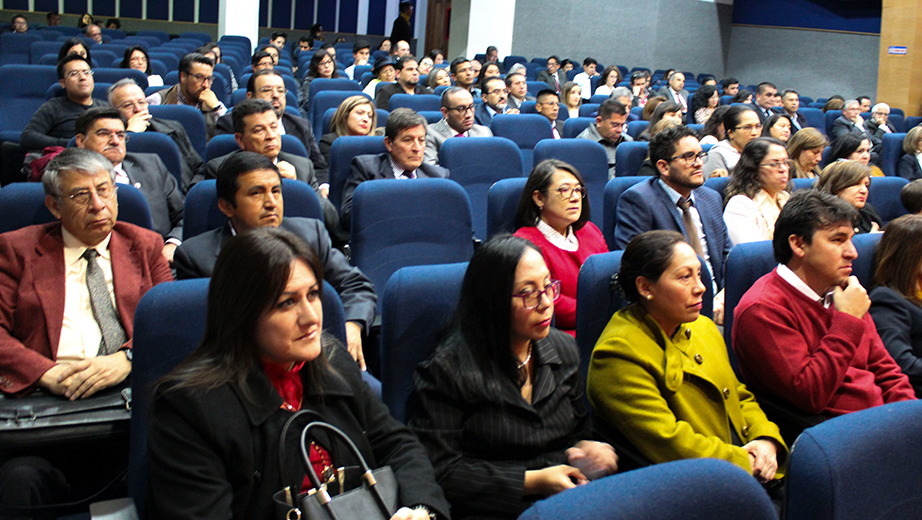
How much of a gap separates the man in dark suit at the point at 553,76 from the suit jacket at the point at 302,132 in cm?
478

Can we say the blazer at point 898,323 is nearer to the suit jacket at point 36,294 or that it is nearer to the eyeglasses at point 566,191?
the eyeglasses at point 566,191

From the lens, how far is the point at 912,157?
5387mm

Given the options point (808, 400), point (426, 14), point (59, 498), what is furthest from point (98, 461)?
point (426, 14)

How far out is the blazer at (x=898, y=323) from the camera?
2.13m

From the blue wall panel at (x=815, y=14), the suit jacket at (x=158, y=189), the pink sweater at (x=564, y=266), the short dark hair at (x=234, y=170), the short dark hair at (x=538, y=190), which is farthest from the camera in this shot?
the blue wall panel at (x=815, y=14)

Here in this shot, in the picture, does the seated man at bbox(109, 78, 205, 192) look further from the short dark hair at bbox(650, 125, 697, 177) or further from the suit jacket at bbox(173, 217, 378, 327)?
the short dark hair at bbox(650, 125, 697, 177)

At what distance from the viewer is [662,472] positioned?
921 mm

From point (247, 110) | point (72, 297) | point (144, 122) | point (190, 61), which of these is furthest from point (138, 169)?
point (190, 61)

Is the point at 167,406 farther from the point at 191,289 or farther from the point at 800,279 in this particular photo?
the point at 800,279

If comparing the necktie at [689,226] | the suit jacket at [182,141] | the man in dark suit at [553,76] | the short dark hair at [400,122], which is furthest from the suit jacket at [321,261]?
the man in dark suit at [553,76]

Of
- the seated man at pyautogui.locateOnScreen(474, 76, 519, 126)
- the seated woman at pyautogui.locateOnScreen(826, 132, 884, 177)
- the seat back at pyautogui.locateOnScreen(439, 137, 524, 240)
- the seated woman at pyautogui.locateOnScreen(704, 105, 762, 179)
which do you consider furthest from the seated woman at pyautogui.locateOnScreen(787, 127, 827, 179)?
the seated man at pyautogui.locateOnScreen(474, 76, 519, 126)

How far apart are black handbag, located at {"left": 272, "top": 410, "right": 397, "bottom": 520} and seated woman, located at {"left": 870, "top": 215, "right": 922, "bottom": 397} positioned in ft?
5.14

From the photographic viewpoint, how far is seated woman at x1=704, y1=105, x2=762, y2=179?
4.11 meters

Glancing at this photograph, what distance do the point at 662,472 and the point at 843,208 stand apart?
4.77 ft
